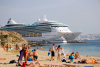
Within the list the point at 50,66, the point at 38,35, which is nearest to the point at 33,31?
the point at 38,35

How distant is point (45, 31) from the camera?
60.9 meters

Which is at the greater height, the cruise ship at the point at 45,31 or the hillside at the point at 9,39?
the cruise ship at the point at 45,31

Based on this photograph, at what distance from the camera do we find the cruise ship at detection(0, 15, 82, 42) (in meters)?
57.9

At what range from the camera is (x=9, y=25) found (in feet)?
227

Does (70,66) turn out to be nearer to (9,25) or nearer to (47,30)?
(47,30)

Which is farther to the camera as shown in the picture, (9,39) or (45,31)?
(45,31)

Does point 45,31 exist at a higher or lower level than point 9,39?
higher

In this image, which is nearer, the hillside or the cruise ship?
the hillside

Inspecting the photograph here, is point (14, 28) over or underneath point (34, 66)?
over

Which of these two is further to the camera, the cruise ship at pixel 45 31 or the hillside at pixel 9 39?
the cruise ship at pixel 45 31

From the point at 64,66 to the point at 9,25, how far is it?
63.3 m

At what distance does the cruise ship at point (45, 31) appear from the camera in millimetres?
57875

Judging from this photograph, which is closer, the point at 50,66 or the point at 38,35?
the point at 50,66

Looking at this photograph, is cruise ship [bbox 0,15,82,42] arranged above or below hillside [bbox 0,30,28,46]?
above
